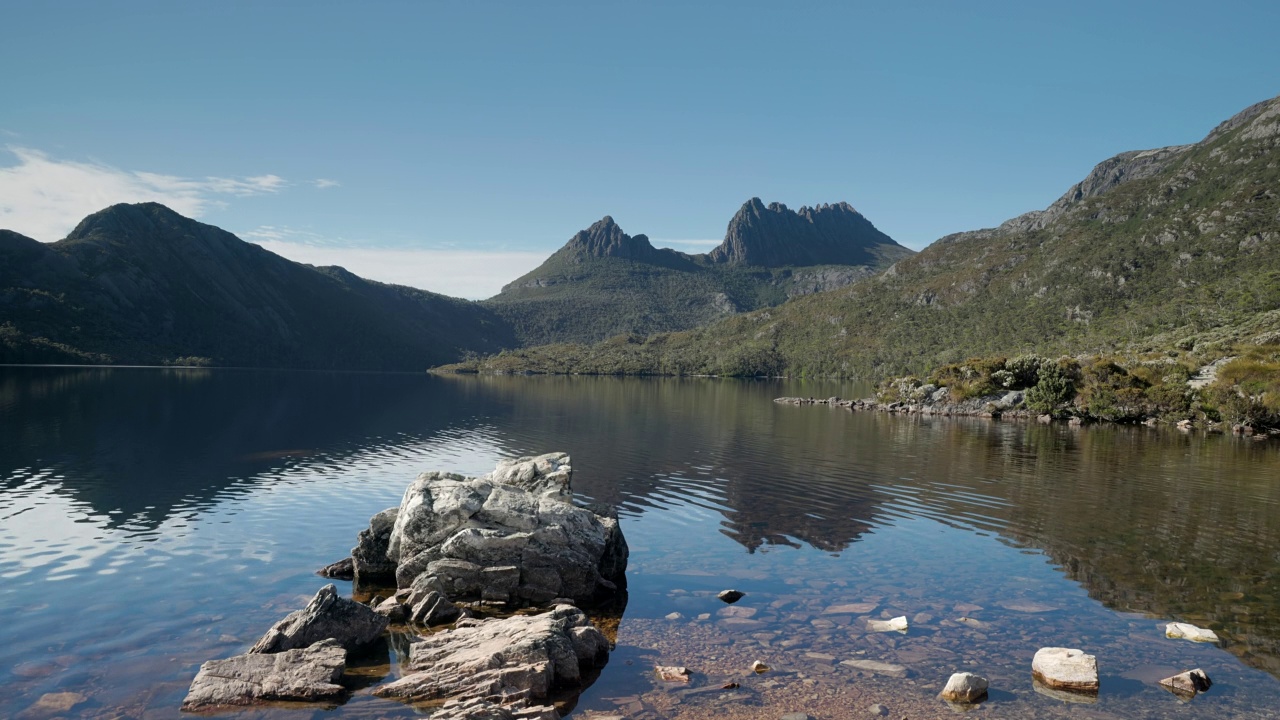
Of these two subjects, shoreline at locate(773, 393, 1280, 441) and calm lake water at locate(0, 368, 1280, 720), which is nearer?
calm lake water at locate(0, 368, 1280, 720)

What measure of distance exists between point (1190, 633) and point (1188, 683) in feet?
14.6

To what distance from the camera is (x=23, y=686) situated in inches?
641

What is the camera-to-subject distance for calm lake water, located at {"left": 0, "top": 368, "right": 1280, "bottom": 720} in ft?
56.2

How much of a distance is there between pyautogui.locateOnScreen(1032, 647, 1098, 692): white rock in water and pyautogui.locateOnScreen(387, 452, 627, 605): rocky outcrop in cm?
1326

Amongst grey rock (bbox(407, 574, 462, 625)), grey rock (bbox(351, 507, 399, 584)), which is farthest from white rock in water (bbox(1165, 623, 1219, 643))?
grey rock (bbox(351, 507, 399, 584))

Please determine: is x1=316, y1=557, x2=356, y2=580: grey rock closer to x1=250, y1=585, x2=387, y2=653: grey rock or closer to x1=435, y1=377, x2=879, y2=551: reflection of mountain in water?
x1=250, y1=585, x2=387, y2=653: grey rock

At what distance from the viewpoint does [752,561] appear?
29.1 meters

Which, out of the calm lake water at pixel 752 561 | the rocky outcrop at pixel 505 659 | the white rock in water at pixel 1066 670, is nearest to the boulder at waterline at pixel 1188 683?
the calm lake water at pixel 752 561

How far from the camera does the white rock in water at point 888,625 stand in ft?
68.8

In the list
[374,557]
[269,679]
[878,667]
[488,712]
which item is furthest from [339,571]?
[878,667]

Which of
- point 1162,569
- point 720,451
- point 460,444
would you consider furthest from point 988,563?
point 460,444

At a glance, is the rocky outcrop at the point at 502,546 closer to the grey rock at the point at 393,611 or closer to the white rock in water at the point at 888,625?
the grey rock at the point at 393,611

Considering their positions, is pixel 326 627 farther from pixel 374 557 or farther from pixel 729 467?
pixel 729 467

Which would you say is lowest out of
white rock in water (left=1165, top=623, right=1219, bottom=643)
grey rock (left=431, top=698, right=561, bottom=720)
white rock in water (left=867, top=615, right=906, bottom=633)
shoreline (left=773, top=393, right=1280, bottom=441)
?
white rock in water (left=867, top=615, right=906, bottom=633)
